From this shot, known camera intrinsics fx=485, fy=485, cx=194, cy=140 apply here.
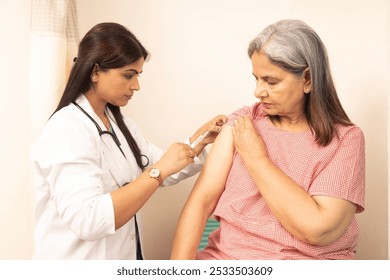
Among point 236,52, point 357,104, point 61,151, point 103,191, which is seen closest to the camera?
point 61,151

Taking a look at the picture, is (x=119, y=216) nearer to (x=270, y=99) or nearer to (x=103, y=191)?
(x=103, y=191)

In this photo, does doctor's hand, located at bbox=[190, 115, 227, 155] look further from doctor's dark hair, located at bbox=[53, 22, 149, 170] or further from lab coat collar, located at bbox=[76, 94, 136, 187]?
doctor's dark hair, located at bbox=[53, 22, 149, 170]

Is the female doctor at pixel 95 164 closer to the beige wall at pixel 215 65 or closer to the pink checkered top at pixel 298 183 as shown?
the pink checkered top at pixel 298 183

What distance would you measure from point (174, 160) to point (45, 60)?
61 cm

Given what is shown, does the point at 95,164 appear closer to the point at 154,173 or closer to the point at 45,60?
the point at 154,173

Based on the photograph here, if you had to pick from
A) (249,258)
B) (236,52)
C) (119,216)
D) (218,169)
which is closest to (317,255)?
(249,258)

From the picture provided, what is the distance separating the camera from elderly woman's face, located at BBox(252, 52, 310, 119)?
1.43m

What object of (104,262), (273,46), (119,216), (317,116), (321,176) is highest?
(273,46)

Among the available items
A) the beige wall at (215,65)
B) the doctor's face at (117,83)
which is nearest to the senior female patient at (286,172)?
the doctor's face at (117,83)

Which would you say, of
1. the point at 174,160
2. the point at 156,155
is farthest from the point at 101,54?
the point at 156,155

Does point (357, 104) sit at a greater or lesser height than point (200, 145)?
greater

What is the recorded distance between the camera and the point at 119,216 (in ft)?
4.61

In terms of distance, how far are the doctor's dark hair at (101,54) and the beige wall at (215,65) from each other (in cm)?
65

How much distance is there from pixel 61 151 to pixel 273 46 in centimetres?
69
